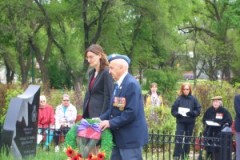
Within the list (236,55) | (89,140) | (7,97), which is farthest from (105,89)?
(236,55)

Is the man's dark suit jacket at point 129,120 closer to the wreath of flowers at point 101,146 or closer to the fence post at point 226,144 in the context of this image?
the wreath of flowers at point 101,146

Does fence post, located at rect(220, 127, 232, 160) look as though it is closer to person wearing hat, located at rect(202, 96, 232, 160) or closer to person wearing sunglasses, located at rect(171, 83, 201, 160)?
person wearing hat, located at rect(202, 96, 232, 160)

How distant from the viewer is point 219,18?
44.1 meters

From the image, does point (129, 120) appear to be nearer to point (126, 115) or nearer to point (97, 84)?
point (126, 115)

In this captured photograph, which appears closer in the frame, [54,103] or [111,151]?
[111,151]

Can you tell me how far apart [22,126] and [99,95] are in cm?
244

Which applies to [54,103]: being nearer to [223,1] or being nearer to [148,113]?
[148,113]

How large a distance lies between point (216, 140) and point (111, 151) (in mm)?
1985

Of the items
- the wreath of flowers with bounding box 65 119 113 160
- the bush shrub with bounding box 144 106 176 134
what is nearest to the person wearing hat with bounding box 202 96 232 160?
the bush shrub with bounding box 144 106 176 134

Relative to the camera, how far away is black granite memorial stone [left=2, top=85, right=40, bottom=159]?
26.5 feet

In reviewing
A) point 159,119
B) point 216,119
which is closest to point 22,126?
point 216,119

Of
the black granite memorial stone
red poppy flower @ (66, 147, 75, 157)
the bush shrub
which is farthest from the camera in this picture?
the bush shrub

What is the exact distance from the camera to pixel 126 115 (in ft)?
18.0

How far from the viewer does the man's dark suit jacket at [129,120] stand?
18.0 ft
